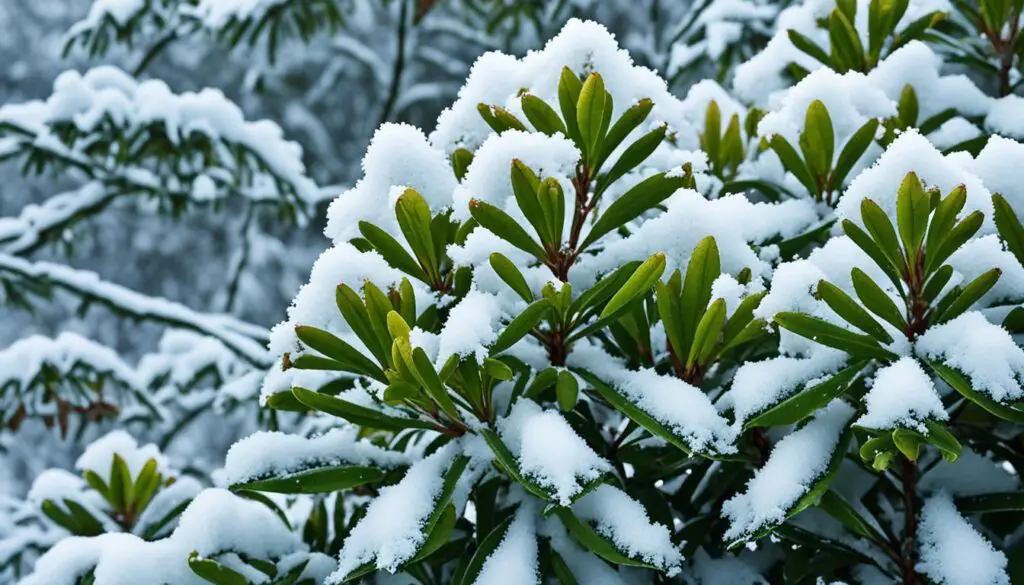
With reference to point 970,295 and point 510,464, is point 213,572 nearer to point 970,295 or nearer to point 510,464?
point 510,464

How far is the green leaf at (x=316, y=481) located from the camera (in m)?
0.61

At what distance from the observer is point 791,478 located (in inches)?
21.0

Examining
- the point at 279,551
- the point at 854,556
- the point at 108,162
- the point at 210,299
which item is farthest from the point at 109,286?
the point at 210,299

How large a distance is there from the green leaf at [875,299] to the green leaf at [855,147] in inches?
7.5

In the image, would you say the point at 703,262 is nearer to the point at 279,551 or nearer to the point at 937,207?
the point at 937,207

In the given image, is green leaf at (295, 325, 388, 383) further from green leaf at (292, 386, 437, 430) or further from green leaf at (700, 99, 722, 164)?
green leaf at (700, 99, 722, 164)

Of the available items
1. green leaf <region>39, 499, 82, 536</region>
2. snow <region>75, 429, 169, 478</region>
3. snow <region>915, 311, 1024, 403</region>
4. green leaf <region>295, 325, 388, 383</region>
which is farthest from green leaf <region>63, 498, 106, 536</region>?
snow <region>915, 311, 1024, 403</region>

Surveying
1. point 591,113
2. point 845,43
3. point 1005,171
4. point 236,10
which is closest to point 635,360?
point 591,113

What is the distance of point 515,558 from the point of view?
1.88 ft

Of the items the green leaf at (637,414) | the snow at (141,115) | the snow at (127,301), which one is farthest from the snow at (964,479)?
the snow at (141,115)

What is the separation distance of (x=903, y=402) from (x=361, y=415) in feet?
1.10

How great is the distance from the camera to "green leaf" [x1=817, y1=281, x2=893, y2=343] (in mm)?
541

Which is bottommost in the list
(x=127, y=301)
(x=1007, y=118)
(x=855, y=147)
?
(x=855, y=147)

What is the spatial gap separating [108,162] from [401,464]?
179cm
